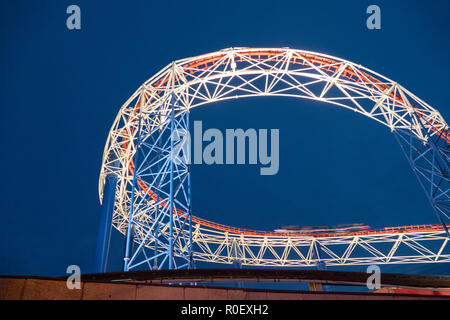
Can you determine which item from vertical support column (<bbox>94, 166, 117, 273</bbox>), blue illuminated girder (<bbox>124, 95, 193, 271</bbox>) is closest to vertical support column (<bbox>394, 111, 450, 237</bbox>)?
blue illuminated girder (<bbox>124, 95, 193, 271</bbox>)

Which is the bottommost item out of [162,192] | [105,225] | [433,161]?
[105,225]

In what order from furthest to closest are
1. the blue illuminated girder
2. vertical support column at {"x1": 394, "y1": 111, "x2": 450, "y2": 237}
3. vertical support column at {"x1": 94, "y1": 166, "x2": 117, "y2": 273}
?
vertical support column at {"x1": 94, "y1": 166, "x2": 117, "y2": 273}
vertical support column at {"x1": 394, "y1": 111, "x2": 450, "y2": 237}
the blue illuminated girder

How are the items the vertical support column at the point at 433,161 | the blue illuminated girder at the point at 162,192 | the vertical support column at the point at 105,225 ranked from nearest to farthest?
the blue illuminated girder at the point at 162,192, the vertical support column at the point at 433,161, the vertical support column at the point at 105,225

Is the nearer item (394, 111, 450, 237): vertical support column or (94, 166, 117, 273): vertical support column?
(394, 111, 450, 237): vertical support column

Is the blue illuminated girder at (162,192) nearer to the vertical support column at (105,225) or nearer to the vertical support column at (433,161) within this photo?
the vertical support column at (105,225)

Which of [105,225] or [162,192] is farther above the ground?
[162,192]

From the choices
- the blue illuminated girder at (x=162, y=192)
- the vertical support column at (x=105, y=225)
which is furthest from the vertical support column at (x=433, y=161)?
the vertical support column at (x=105, y=225)

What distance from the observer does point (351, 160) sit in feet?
150

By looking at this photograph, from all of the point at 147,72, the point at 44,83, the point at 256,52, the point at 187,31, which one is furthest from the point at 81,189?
the point at 256,52

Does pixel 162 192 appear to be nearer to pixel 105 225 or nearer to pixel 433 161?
pixel 105 225

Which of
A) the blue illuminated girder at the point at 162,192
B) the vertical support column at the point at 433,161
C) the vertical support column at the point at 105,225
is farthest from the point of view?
Result: the vertical support column at the point at 105,225

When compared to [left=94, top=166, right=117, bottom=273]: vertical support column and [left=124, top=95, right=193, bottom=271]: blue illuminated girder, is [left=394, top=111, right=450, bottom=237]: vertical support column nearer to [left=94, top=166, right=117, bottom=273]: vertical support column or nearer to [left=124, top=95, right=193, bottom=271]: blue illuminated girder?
[left=124, top=95, right=193, bottom=271]: blue illuminated girder

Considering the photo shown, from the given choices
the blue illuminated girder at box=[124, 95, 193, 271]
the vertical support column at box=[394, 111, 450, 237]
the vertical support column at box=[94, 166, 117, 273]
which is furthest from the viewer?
the vertical support column at box=[94, 166, 117, 273]

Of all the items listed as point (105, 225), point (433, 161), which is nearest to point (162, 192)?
point (105, 225)
